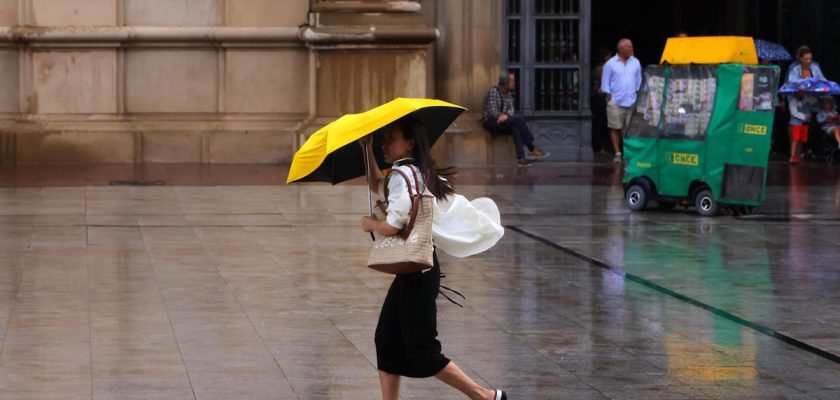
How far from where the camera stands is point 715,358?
8.23m

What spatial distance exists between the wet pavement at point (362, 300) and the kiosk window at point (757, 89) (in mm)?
1067

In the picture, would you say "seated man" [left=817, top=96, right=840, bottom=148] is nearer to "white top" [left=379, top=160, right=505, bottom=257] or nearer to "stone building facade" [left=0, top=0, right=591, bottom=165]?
"stone building facade" [left=0, top=0, right=591, bottom=165]

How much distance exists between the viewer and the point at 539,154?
20.9 metres

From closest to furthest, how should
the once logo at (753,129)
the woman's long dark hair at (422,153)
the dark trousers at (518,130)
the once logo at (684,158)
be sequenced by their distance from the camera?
the woman's long dark hair at (422,153), the once logo at (753,129), the once logo at (684,158), the dark trousers at (518,130)

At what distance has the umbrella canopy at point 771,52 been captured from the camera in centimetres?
2344

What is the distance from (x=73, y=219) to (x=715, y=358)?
297 inches

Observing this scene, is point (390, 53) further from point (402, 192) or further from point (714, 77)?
point (402, 192)

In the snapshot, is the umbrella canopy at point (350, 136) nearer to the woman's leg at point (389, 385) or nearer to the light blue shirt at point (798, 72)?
the woman's leg at point (389, 385)

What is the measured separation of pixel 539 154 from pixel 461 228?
14.3 metres

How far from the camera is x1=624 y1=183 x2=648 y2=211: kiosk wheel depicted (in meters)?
15.4

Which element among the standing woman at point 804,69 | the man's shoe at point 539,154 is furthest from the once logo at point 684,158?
the standing woman at point 804,69

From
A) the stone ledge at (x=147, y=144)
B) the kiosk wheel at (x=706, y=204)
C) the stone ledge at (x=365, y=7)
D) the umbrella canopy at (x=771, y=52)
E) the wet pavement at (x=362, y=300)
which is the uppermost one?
the stone ledge at (x=365, y=7)

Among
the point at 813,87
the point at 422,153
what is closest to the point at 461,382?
the point at 422,153

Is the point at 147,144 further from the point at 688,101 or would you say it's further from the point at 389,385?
the point at 389,385
